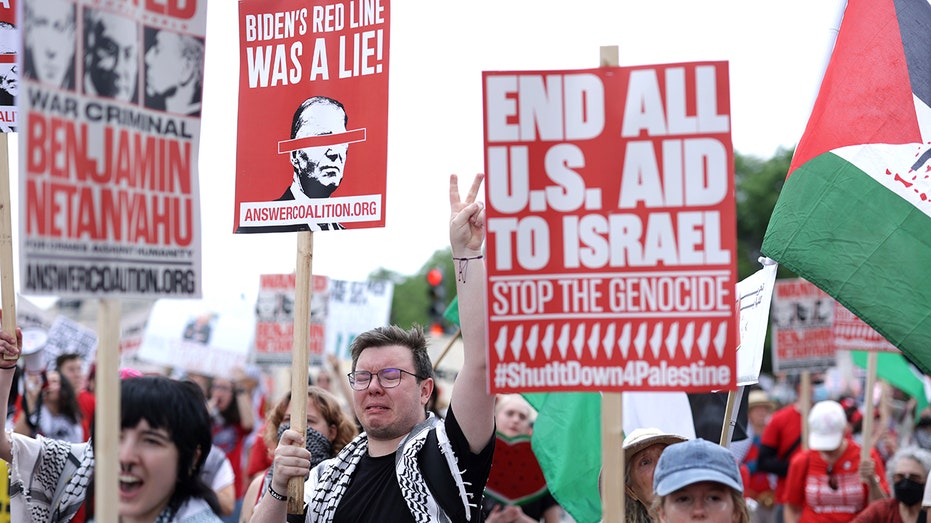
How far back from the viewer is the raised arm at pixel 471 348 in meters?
4.16

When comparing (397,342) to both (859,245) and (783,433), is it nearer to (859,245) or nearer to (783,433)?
(859,245)

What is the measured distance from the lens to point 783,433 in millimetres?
12148

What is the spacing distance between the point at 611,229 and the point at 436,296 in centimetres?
2541

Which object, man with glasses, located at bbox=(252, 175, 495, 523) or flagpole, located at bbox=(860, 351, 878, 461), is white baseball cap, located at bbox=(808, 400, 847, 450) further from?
man with glasses, located at bbox=(252, 175, 495, 523)

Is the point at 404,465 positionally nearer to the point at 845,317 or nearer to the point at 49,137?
the point at 49,137

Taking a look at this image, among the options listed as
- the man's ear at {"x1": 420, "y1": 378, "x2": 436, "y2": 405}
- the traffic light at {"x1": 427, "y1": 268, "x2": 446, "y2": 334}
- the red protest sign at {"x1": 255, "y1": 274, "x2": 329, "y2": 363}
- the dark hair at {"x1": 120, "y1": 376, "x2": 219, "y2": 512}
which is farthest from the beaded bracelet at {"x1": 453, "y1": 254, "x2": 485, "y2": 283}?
the traffic light at {"x1": 427, "y1": 268, "x2": 446, "y2": 334}

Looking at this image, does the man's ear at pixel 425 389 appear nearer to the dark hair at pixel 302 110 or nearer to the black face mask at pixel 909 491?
the dark hair at pixel 302 110

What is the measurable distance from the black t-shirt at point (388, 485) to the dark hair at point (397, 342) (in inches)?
17.4

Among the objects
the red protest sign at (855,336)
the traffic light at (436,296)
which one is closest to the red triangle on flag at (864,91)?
the red protest sign at (855,336)

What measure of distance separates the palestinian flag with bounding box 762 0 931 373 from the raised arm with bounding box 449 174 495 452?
1.62 meters

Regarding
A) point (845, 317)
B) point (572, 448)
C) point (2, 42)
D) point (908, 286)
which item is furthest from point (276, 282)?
point (908, 286)

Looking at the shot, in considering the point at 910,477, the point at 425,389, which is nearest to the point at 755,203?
the point at 910,477

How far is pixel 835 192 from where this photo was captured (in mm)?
5266

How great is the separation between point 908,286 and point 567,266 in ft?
6.65
